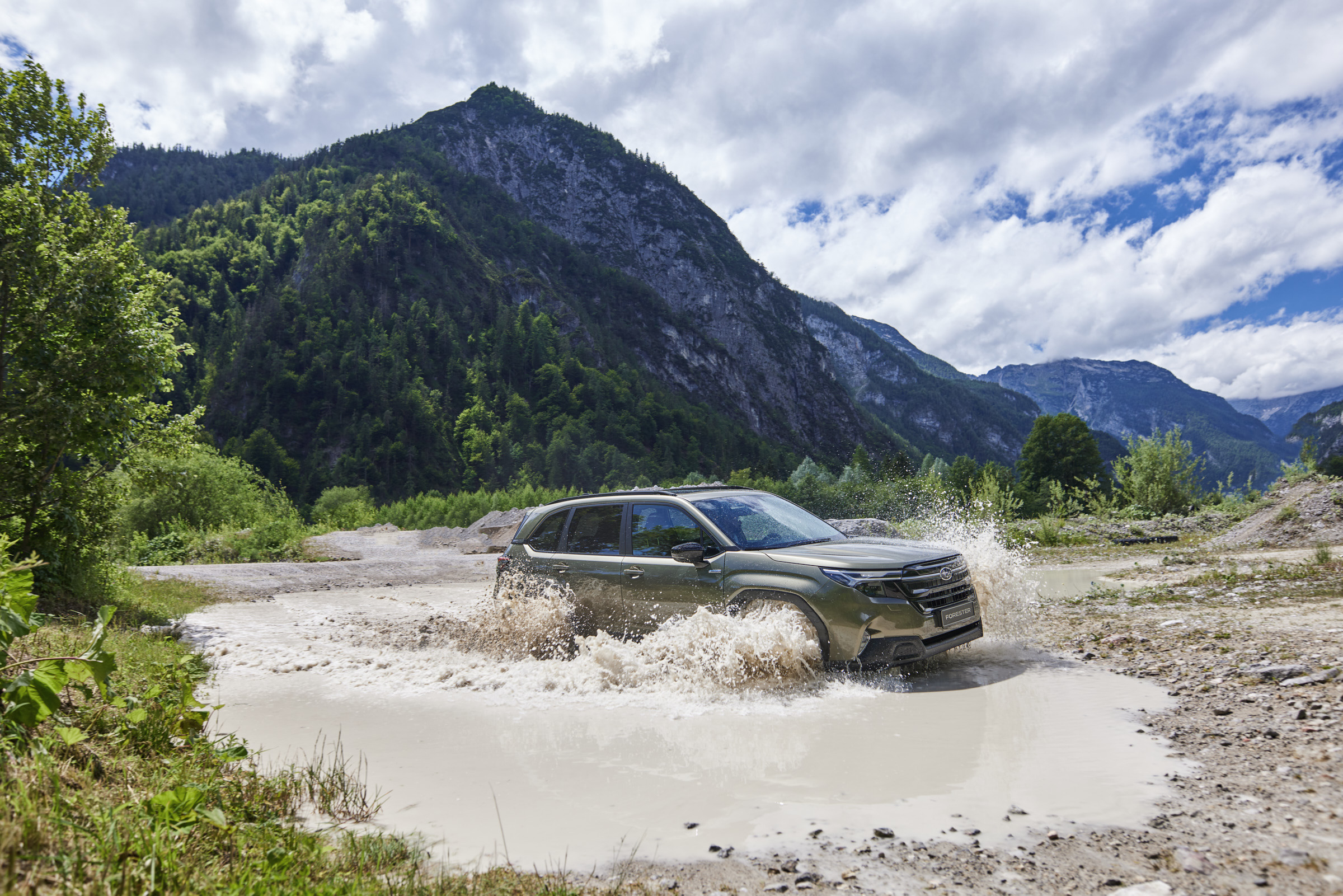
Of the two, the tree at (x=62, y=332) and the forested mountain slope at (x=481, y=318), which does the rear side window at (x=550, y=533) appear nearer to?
the tree at (x=62, y=332)

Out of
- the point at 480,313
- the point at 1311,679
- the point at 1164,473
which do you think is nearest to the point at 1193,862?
the point at 1311,679

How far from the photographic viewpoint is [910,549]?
593 cm

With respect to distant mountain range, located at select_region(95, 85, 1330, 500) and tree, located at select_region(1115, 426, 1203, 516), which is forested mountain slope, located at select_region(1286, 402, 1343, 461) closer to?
distant mountain range, located at select_region(95, 85, 1330, 500)

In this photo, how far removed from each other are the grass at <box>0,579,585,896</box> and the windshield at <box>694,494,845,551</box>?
11.2 ft

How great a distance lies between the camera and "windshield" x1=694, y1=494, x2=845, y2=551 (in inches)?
245

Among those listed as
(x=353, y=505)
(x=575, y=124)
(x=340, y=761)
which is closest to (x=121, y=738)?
(x=340, y=761)

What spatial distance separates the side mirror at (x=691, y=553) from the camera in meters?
6.01

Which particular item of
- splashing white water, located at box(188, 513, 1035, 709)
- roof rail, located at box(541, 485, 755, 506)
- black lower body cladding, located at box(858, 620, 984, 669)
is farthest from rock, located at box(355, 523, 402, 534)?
black lower body cladding, located at box(858, 620, 984, 669)

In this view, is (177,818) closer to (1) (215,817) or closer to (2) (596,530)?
(1) (215,817)

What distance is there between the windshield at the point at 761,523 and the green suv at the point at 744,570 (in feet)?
0.05

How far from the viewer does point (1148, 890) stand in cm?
249

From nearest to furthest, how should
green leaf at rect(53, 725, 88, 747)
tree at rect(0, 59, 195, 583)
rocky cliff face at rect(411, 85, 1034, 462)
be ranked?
green leaf at rect(53, 725, 88, 747) → tree at rect(0, 59, 195, 583) → rocky cliff face at rect(411, 85, 1034, 462)

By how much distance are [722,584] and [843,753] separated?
1905mm

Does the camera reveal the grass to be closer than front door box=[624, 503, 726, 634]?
Yes
